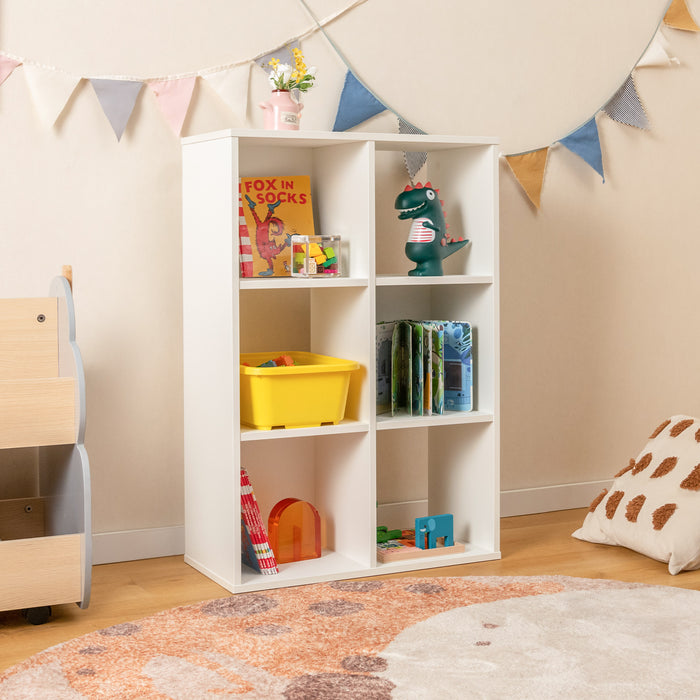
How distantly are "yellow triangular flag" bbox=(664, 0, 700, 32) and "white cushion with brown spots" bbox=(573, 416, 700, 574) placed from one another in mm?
1224

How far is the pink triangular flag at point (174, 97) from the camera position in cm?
240

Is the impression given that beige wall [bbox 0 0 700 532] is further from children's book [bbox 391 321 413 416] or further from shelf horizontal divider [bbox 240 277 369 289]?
children's book [bbox 391 321 413 416]

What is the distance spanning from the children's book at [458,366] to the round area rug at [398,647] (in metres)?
0.47

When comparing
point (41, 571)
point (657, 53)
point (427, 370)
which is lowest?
point (41, 571)

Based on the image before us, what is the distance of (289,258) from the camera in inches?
95.3

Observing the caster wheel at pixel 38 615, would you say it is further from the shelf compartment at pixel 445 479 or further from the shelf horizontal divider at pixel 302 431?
the shelf compartment at pixel 445 479

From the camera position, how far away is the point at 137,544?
2.45 m

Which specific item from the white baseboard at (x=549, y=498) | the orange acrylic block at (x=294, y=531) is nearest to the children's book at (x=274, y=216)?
the orange acrylic block at (x=294, y=531)

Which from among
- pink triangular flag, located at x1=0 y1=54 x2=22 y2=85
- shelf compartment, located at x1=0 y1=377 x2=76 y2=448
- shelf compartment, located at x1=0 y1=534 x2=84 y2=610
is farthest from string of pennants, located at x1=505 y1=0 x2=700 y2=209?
shelf compartment, located at x1=0 y1=534 x2=84 y2=610

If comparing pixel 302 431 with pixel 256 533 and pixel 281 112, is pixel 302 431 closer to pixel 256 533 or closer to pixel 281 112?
pixel 256 533

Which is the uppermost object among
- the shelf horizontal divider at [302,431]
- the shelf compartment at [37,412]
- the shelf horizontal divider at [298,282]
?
the shelf horizontal divider at [298,282]

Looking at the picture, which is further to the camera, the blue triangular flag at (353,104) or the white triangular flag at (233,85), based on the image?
the blue triangular flag at (353,104)

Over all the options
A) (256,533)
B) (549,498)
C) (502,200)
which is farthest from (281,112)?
(549,498)

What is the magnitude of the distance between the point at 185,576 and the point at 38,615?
419 mm
